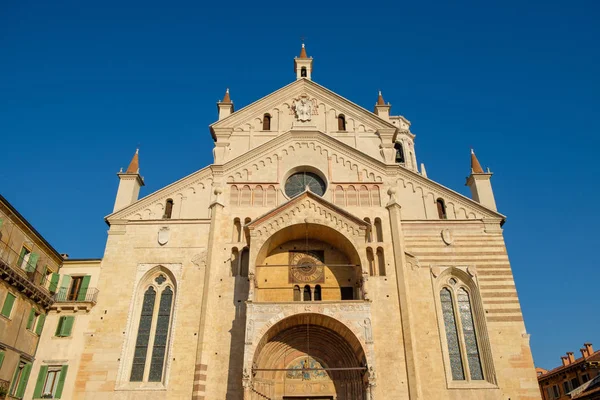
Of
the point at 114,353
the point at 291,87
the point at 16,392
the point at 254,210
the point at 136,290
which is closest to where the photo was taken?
the point at 16,392

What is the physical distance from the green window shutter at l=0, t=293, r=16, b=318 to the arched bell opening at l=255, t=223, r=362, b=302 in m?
9.49

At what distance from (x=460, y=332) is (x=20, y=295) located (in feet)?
58.8

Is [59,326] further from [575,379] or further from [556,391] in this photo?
[556,391]

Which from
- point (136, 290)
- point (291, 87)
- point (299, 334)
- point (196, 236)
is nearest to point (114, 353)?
point (136, 290)

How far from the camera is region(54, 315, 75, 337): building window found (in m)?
19.3

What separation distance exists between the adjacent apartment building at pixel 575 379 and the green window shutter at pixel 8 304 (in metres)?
28.9

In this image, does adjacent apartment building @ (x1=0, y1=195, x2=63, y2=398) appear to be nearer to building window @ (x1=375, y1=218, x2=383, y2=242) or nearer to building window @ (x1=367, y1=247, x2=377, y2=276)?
building window @ (x1=367, y1=247, x2=377, y2=276)

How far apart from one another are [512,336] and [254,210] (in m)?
12.4

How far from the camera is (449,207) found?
22.2 m

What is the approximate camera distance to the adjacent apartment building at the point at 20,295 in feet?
56.4

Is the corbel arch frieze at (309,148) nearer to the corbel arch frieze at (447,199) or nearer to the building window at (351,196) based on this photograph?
the building window at (351,196)

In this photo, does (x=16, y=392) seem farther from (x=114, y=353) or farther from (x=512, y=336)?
(x=512, y=336)

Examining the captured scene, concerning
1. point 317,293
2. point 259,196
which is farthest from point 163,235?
point 317,293

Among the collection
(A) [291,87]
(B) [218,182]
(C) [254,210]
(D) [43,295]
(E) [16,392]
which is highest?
(A) [291,87]
